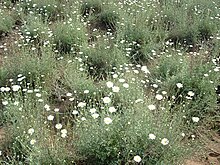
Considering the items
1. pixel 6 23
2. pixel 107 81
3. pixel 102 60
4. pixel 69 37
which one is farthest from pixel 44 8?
pixel 107 81

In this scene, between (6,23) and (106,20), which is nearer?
(6,23)

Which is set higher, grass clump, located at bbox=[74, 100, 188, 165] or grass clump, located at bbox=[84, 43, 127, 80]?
grass clump, located at bbox=[74, 100, 188, 165]

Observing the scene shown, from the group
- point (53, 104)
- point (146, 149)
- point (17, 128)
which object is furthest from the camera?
point (53, 104)

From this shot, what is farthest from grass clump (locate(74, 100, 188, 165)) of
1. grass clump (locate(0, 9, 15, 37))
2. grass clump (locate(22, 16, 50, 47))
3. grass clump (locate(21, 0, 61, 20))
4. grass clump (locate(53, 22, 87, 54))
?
grass clump (locate(21, 0, 61, 20))

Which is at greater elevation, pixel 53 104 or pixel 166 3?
pixel 166 3

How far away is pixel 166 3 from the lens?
6609 millimetres

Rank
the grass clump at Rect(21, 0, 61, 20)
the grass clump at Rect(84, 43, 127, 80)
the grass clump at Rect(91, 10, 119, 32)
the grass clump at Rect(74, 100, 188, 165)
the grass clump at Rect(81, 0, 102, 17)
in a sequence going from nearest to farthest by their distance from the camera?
the grass clump at Rect(74, 100, 188, 165) → the grass clump at Rect(84, 43, 127, 80) → the grass clump at Rect(91, 10, 119, 32) → the grass clump at Rect(21, 0, 61, 20) → the grass clump at Rect(81, 0, 102, 17)

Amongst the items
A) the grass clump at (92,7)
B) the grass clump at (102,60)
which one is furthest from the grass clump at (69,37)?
the grass clump at (92,7)

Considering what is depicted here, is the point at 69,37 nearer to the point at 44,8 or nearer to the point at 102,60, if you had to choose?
the point at 102,60

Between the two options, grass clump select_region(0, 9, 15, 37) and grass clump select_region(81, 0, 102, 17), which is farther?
grass clump select_region(81, 0, 102, 17)

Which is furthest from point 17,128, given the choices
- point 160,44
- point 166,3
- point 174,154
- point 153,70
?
point 166,3

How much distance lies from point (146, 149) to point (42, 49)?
2.47 m

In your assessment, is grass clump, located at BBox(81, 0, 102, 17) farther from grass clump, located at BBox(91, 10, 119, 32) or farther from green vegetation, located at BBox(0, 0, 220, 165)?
grass clump, located at BBox(91, 10, 119, 32)

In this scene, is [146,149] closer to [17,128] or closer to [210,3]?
[17,128]
